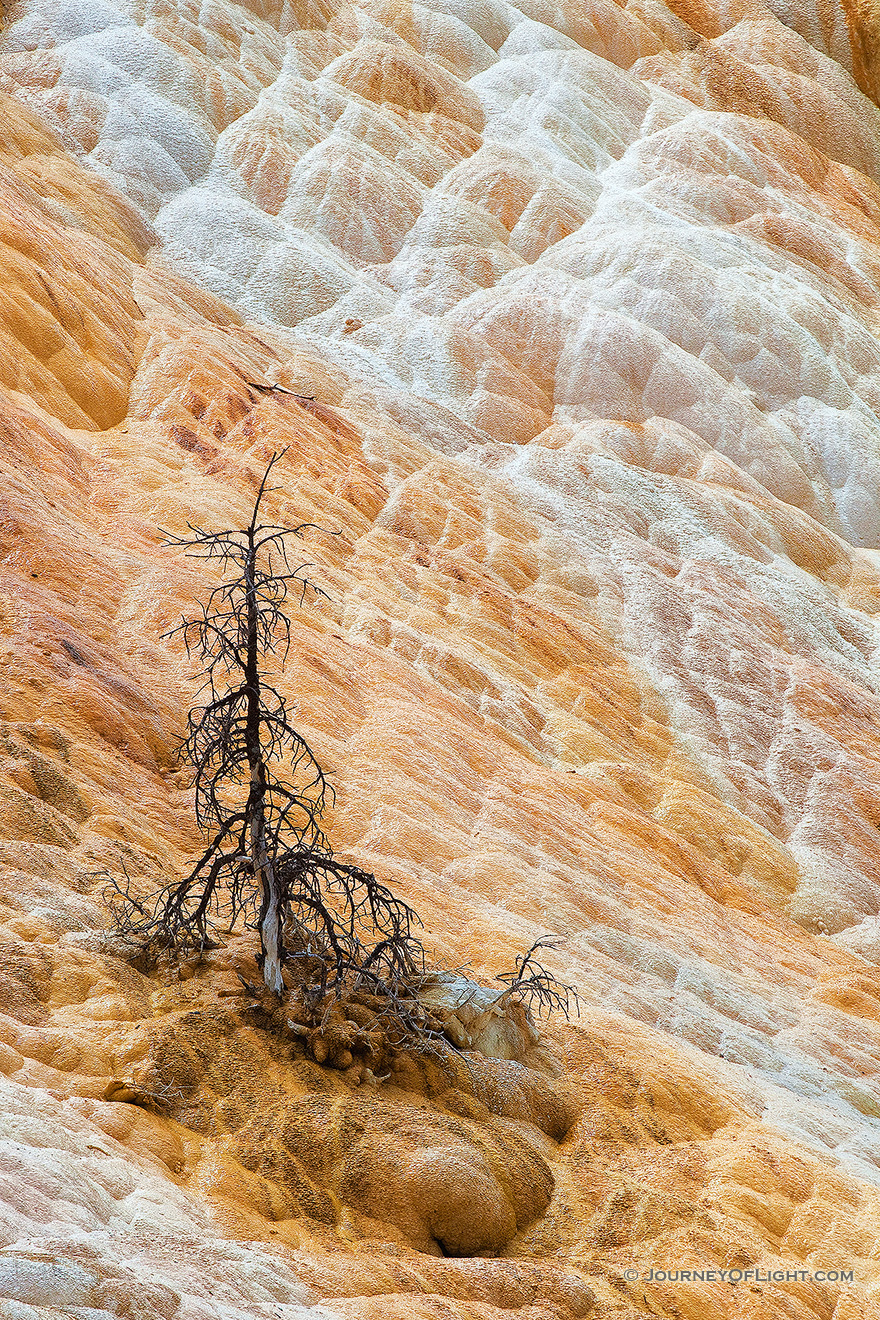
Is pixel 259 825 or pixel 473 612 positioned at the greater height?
pixel 473 612

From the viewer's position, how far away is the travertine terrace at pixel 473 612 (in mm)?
8492

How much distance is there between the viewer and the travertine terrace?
8.49m

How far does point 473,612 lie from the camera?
75.7ft

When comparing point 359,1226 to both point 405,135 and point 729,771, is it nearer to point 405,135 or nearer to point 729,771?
point 729,771

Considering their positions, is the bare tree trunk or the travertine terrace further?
the bare tree trunk

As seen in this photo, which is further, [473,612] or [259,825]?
[473,612]

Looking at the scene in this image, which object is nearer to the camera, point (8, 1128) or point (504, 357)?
point (8, 1128)

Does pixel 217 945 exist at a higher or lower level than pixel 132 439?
lower

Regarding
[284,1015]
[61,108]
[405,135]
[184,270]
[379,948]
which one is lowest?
[284,1015]

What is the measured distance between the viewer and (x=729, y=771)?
80.5 ft

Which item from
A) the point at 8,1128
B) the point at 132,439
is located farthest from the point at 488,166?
the point at 8,1128

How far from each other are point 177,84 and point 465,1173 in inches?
1208

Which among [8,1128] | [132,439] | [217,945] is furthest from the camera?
[132,439]

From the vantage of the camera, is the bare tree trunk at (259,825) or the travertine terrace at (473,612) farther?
the bare tree trunk at (259,825)
